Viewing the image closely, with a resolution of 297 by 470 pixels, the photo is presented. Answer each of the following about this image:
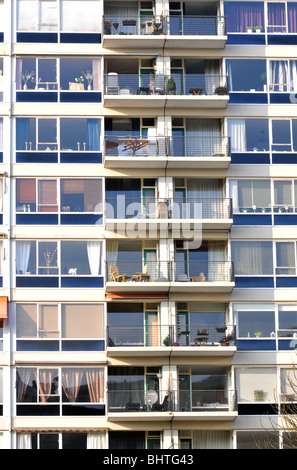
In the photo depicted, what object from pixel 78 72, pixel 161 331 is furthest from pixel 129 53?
pixel 161 331

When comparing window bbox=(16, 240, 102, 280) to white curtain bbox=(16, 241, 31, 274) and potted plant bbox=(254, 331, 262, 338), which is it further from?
potted plant bbox=(254, 331, 262, 338)

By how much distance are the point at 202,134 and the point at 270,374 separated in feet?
35.3

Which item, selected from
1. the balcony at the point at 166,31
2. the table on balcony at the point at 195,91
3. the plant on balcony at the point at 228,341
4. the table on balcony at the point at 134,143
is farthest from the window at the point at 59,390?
the balcony at the point at 166,31

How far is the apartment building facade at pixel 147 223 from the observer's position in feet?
116

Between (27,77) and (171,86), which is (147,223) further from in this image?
(27,77)

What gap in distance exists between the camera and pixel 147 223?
36.3m

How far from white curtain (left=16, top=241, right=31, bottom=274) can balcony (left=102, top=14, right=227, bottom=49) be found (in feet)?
30.8

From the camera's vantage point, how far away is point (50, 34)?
126 ft

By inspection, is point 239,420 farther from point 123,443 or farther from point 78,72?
point 78,72

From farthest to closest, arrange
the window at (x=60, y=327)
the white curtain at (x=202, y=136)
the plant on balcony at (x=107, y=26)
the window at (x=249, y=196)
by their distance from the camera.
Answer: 1. the plant on balcony at (x=107, y=26)
2. the white curtain at (x=202, y=136)
3. the window at (x=249, y=196)
4. the window at (x=60, y=327)

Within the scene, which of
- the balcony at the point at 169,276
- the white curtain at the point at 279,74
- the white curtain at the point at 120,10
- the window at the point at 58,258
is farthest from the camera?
the white curtain at the point at 120,10

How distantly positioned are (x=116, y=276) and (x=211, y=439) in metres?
7.64

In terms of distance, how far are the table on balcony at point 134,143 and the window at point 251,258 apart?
566cm

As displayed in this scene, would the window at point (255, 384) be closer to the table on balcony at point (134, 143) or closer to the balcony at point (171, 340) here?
the balcony at point (171, 340)
